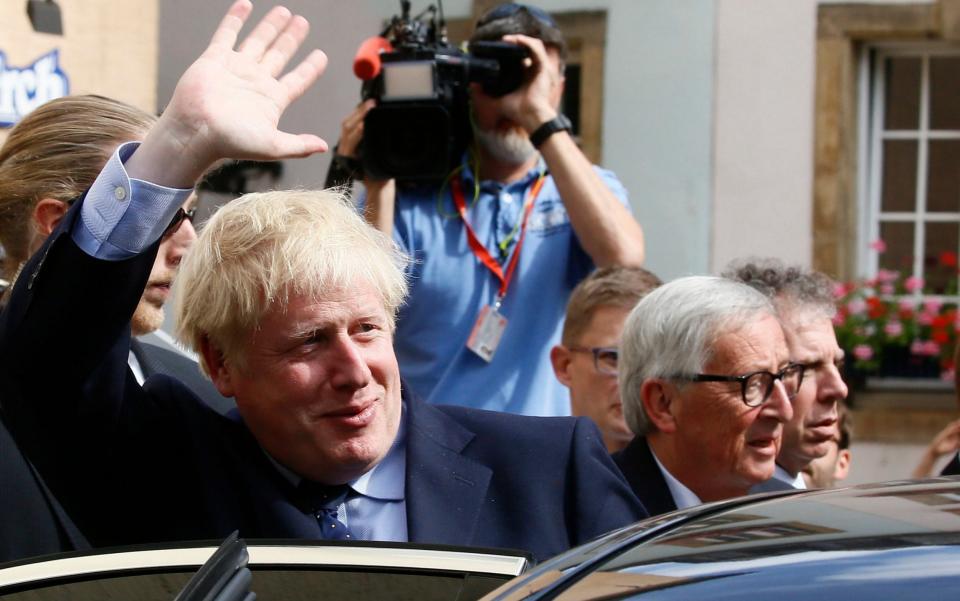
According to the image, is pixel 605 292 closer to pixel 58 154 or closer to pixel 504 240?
pixel 504 240

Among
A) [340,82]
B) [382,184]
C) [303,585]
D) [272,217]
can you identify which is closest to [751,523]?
[303,585]

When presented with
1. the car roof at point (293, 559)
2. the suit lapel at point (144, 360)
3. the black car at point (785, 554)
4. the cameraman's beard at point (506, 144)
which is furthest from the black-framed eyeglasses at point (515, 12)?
the black car at point (785, 554)

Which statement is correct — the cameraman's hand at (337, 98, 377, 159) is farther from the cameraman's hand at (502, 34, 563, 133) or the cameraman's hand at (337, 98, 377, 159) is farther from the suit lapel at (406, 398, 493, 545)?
the suit lapel at (406, 398, 493, 545)

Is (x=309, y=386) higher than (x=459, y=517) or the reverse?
higher

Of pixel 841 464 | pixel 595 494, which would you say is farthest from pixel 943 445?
pixel 595 494

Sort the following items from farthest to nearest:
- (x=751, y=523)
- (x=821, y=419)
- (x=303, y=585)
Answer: (x=821, y=419), (x=303, y=585), (x=751, y=523)

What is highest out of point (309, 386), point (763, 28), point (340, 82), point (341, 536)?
point (763, 28)

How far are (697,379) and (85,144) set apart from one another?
1375 mm

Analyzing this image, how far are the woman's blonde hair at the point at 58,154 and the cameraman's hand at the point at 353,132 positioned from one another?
1.38 metres

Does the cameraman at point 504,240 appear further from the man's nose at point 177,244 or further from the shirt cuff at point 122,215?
the shirt cuff at point 122,215

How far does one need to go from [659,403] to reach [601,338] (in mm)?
698

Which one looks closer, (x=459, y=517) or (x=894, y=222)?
(x=459, y=517)

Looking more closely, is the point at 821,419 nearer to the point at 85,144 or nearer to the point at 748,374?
the point at 748,374

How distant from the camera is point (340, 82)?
19.4 ft
